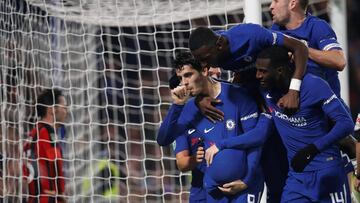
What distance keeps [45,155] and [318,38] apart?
136 inches

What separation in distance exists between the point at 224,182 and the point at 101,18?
10.1 feet

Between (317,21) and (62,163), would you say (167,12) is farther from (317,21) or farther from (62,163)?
(317,21)

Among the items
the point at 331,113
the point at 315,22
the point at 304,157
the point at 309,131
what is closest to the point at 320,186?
the point at 304,157

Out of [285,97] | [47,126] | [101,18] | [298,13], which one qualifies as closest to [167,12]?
[101,18]

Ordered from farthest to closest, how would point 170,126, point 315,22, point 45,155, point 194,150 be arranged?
1. point 45,155
2. point 194,150
3. point 170,126
4. point 315,22

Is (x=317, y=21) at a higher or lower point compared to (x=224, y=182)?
higher

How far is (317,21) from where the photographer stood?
6.09 m

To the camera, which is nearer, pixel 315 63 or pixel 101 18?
pixel 315 63

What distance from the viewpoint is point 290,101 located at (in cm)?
558

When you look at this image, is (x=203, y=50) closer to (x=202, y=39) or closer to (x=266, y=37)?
(x=202, y=39)

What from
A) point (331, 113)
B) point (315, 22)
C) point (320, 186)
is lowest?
point (320, 186)

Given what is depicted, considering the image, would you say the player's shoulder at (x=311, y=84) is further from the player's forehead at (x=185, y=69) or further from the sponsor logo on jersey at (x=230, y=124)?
the player's forehead at (x=185, y=69)

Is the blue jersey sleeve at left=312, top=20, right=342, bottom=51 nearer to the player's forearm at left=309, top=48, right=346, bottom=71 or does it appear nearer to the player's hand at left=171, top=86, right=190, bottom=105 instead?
the player's forearm at left=309, top=48, right=346, bottom=71

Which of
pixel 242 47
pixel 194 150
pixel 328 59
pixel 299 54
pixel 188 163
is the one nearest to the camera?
pixel 299 54
